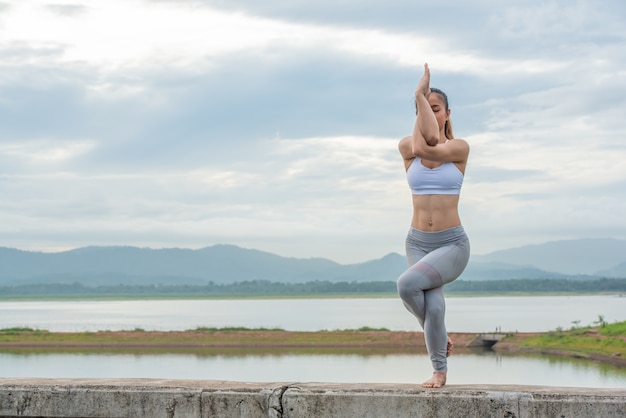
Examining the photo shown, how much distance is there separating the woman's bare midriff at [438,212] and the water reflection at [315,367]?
2728cm

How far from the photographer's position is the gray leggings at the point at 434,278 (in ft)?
18.5

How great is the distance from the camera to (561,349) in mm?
49688

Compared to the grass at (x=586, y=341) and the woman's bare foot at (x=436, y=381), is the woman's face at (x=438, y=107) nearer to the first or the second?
the woman's bare foot at (x=436, y=381)

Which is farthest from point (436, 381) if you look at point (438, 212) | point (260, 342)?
point (260, 342)

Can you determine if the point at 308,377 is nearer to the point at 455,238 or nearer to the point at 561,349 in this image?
the point at 561,349

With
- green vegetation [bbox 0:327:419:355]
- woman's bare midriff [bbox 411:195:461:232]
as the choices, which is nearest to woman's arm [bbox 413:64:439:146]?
woman's bare midriff [bbox 411:195:461:232]

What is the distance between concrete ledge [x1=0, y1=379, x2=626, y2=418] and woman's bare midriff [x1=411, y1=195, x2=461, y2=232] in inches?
42.4

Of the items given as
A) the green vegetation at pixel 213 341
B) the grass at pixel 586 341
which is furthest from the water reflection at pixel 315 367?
the green vegetation at pixel 213 341

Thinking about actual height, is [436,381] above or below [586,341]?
above

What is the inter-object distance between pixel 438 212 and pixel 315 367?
36.0 m

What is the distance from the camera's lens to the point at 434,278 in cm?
566

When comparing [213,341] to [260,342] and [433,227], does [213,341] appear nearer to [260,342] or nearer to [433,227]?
[260,342]

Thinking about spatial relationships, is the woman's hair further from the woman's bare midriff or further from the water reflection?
the water reflection

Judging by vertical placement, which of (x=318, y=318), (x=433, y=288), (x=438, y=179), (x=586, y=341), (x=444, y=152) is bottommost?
(x=586, y=341)
